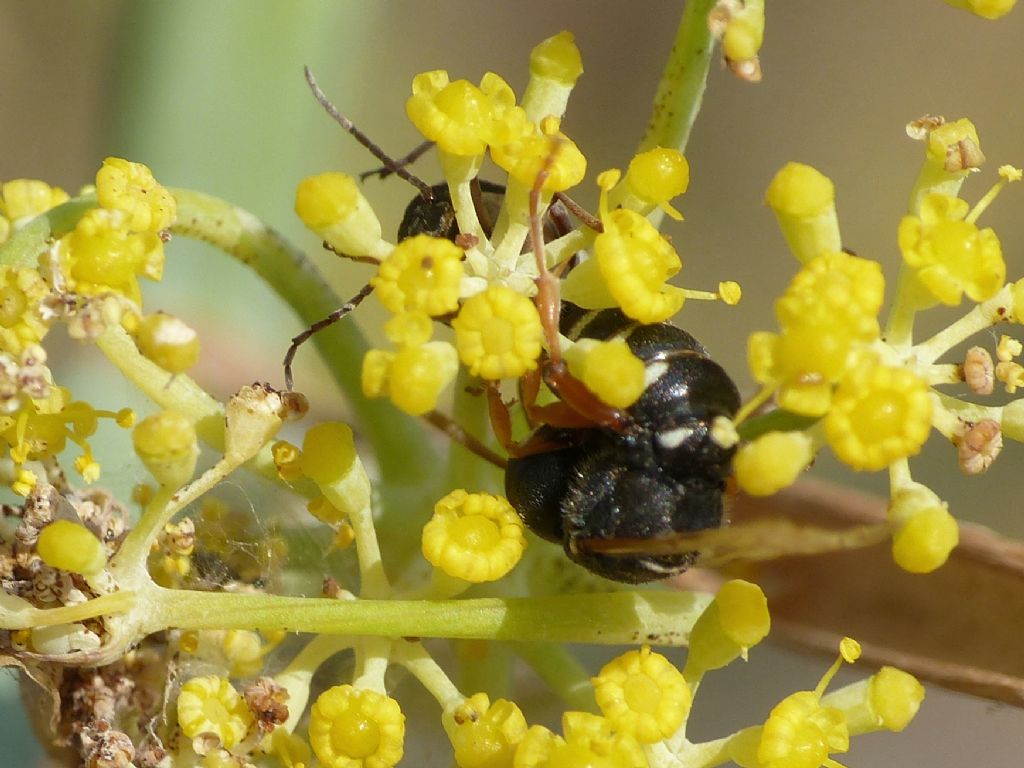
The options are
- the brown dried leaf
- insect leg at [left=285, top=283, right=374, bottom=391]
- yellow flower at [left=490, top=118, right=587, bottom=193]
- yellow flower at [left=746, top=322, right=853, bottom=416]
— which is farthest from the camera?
the brown dried leaf

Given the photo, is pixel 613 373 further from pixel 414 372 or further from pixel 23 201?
pixel 23 201

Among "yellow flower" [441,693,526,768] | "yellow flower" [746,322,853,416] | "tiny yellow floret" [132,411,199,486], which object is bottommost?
"yellow flower" [441,693,526,768]

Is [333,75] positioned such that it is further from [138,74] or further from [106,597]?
[106,597]

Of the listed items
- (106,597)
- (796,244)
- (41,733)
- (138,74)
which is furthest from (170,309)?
(796,244)

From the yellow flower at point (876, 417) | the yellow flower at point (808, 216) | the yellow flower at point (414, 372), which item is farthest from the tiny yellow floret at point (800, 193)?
the yellow flower at point (414, 372)

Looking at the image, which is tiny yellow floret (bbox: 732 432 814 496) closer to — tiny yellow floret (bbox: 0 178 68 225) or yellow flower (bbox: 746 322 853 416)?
yellow flower (bbox: 746 322 853 416)

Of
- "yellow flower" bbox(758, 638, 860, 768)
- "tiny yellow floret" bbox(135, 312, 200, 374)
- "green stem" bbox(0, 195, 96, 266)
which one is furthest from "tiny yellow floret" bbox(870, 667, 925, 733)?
"green stem" bbox(0, 195, 96, 266)

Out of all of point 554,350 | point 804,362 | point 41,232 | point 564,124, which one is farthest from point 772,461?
point 564,124
